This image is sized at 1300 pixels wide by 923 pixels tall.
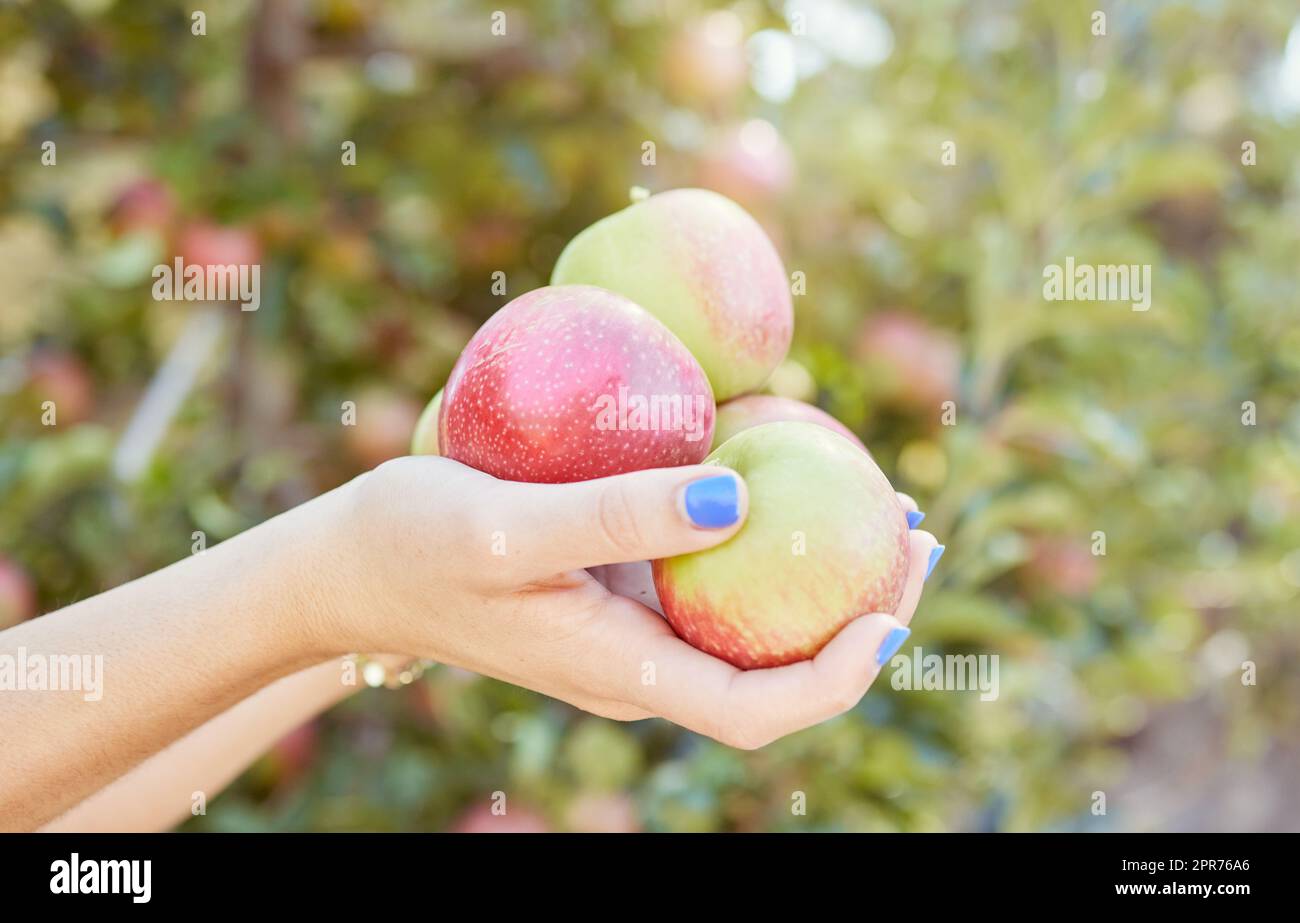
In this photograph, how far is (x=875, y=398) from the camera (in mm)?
1321

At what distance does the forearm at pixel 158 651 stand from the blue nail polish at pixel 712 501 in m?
0.24

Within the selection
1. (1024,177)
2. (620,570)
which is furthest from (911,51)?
(620,570)

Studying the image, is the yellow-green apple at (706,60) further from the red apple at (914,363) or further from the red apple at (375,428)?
the red apple at (375,428)

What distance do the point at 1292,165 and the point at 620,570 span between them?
1371 millimetres

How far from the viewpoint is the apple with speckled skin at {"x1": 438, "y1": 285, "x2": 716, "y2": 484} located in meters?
0.68

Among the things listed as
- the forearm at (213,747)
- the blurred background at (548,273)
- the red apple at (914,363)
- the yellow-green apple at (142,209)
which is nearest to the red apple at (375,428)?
the blurred background at (548,273)

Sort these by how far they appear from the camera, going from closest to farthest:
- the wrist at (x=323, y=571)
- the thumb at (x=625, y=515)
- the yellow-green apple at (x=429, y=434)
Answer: the thumb at (x=625, y=515) < the wrist at (x=323, y=571) < the yellow-green apple at (x=429, y=434)

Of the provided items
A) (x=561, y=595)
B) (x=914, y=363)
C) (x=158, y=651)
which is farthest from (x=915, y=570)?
(x=914, y=363)

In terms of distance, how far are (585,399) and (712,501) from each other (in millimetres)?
128

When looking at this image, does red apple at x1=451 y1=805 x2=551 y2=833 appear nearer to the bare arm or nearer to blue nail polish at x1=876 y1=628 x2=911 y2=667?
the bare arm

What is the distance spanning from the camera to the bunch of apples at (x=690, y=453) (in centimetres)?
65

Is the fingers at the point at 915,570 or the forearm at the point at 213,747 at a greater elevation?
the fingers at the point at 915,570

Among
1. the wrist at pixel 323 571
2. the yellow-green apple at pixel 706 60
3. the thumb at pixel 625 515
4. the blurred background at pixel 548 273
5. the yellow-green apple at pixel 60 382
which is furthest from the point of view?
the yellow-green apple at pixel 60 382

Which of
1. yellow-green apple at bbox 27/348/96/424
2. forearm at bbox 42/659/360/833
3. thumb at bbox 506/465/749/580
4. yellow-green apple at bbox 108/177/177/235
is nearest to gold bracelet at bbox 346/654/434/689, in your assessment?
forearm at bbox 42/659/360/833
